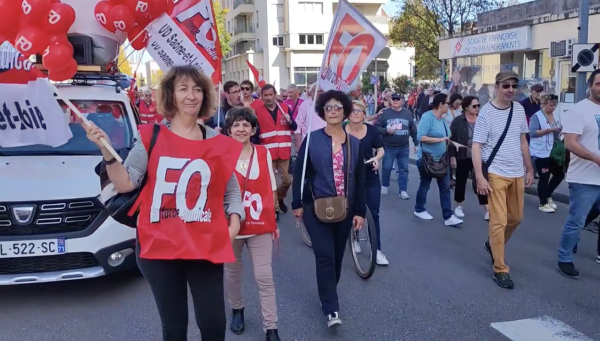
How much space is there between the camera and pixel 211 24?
7.86 meters

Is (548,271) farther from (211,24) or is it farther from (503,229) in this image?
(211,24)

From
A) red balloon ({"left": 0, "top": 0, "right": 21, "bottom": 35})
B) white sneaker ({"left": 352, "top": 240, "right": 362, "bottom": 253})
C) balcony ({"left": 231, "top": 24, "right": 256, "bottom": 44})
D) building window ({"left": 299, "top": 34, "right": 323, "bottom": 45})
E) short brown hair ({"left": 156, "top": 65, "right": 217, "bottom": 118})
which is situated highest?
balcony ({"left": 231, "top": 24, "right": 256, "bottom": 44})

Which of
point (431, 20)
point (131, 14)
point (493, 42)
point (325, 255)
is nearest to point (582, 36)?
point (131, 14)

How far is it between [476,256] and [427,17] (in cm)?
2658

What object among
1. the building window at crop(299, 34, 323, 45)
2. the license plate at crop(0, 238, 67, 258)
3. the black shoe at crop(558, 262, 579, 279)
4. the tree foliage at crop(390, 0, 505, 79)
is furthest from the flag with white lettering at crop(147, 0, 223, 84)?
the building window at crop(299, 34, 323, 45)

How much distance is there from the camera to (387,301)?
5.14 metres

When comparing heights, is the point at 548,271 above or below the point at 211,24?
below

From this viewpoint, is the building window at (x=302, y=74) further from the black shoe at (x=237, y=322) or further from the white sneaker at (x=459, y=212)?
the black shoe at (x=237, y=322)

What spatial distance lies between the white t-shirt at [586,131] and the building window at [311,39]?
50005 millimetres

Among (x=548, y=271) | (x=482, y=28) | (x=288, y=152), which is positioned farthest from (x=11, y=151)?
(x=482, y=28)

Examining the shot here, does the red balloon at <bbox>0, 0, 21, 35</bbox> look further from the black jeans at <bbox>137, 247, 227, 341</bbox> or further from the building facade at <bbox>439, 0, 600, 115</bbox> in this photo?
the building facade at <bbox>439, 0, 600, 115</bbox>

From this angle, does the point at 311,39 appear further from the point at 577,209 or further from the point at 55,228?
the point at 55,228

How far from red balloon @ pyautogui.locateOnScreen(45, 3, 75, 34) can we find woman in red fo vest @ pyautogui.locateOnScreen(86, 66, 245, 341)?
3.17 m

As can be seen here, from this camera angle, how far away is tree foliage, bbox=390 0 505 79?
28.9 metres
